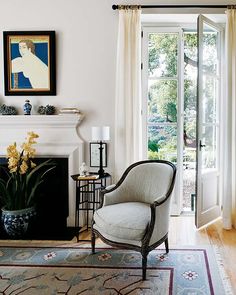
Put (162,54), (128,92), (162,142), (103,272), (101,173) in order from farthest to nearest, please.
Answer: (162,142) < (162,54) < (128,92) < (101,173) < (103,272)

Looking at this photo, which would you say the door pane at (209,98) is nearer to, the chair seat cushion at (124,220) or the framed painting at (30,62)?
the chair seat cushion at (124,220)

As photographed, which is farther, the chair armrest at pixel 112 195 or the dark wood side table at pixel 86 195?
the dark wood side table at pixel 86 195

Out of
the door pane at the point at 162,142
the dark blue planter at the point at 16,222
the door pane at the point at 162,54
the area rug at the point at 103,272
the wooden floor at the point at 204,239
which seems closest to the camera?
the area rug at the point at 103,272

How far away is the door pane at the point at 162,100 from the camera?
4.42 meters

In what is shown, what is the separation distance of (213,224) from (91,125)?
6.15ft

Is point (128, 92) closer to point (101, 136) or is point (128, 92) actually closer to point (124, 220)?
point (101, 136)

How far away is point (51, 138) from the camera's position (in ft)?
13.3

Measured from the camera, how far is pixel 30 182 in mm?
4086

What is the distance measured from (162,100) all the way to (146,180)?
4.66ft

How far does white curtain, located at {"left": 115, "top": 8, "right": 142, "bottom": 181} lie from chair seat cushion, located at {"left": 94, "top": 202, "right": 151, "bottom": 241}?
91cm

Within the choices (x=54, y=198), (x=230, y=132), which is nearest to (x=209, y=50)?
(x=230, y=132)

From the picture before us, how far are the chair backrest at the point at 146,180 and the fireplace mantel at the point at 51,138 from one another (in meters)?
0.84

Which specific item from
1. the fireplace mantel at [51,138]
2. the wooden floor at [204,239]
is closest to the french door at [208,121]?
the wooden floor at [204,239]

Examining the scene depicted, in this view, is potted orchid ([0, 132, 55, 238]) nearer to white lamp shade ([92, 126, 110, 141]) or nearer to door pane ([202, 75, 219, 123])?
white lamp shade ([92, 126, 110, 141])
